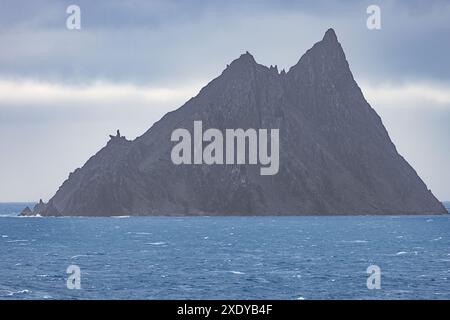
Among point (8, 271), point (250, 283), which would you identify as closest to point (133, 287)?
point (250, 283)

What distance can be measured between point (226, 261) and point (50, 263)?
27634 mm

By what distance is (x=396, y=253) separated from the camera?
433 ft

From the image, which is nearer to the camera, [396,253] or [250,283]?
[250,283]

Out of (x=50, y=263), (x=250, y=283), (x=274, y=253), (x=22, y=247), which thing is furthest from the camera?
(x=22, y=247)

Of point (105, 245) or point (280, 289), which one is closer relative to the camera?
point (280, 289)
